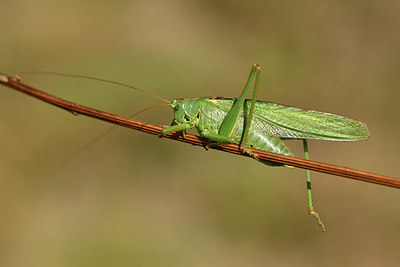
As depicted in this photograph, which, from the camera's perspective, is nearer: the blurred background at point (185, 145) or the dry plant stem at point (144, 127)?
the dry plant stem at point (144, 127)

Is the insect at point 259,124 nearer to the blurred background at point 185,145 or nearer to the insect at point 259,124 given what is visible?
the insect at point 259,124

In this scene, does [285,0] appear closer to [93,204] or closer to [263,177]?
[263,177]

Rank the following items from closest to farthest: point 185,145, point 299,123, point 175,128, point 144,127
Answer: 1. point 144,127
2. point 175,128
3. point 299,123
4. point 185,145

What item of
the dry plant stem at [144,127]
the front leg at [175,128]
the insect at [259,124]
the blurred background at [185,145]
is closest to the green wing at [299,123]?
the insect at [259,124]

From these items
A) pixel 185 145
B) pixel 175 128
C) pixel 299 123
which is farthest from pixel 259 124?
pixel 185 145

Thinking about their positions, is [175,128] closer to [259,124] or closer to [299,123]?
[259,124]

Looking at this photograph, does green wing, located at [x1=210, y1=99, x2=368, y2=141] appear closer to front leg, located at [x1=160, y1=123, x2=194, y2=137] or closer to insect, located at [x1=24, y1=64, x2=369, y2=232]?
insect, located at [x1=24, y1=64, x2=369, y2=232]

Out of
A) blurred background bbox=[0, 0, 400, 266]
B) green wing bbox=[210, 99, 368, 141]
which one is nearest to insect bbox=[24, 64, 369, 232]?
green wing bbox=[210, 99, 368, 141]

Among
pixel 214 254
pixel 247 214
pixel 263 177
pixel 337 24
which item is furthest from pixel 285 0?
pixel 214 254
